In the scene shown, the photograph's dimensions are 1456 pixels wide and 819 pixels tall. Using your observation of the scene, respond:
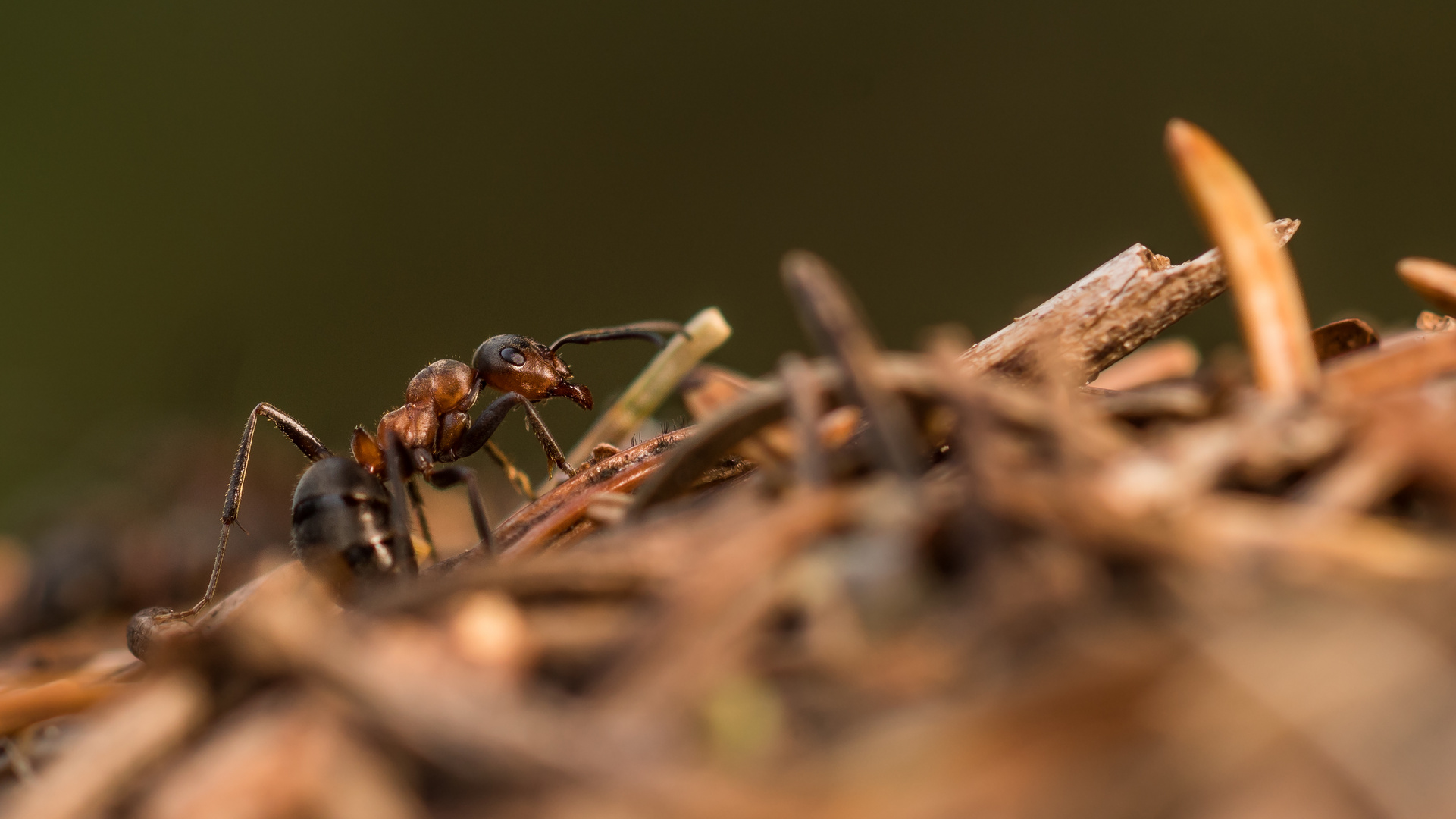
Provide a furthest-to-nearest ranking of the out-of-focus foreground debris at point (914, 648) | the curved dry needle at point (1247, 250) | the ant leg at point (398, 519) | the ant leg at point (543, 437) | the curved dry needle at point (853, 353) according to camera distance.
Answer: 1. the ant leg at point (543, 437)
2. the ant leg at point (398, 519)
3. the curved dry needle at point (1247, 250)
4. the curved dry needle at point (853, 353)
5. the out-of-focus foreground debris at point (914, 648)

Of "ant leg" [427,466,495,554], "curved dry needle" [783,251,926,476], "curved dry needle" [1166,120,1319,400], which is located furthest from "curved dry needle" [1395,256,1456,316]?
"ant leg" [427,466,495,554]

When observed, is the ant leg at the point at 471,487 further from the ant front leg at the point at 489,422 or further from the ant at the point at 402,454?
the ant front leg at the point at 489,422

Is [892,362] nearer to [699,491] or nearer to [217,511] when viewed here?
[699,491]

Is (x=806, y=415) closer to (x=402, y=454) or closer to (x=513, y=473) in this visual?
(x=513, y=473)

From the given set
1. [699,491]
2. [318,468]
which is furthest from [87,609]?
[699,491]

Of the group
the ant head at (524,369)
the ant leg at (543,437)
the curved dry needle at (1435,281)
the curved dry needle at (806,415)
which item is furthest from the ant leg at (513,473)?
the curved dry needle at (1435,281)

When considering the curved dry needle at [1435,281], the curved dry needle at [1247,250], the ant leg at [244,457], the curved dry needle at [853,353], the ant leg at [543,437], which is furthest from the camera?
the ant leg at [543,437]

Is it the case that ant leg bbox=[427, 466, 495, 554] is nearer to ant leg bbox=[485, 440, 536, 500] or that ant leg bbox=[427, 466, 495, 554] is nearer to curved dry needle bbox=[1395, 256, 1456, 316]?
ant leg bbox=[485, 440, 536, 500]
